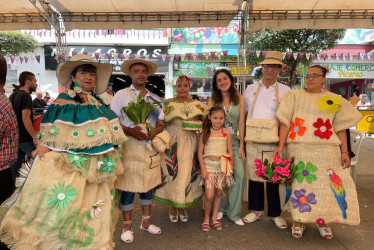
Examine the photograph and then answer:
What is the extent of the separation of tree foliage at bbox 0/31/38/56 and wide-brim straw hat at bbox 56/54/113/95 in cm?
1379

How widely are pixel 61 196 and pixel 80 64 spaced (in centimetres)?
122

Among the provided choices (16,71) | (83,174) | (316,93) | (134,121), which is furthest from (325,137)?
(16,71)

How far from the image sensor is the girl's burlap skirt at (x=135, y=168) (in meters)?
3.09

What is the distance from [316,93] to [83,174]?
261 centimetres

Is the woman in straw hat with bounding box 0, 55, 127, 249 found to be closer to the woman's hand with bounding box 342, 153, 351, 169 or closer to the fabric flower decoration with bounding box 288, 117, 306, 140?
the fabric flower decoration with bounding box 288, 117, 306, 140

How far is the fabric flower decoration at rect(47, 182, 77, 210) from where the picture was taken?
7.18 ft

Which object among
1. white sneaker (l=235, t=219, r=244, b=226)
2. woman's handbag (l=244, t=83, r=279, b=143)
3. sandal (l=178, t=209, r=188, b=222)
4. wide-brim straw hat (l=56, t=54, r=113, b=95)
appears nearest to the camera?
wide-brim straw hat (l=56, t=54, r=113, b=95)

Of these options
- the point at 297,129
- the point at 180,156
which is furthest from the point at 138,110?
the point at 297,129

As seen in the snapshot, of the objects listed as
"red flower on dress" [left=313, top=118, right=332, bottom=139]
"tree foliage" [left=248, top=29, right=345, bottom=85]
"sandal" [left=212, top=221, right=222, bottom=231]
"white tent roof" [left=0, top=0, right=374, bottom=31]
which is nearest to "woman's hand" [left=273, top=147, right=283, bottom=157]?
"red flower on dress" [left=313, top=118, right=332, bottom=139]

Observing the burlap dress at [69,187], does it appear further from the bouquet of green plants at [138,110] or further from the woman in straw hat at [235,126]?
the woman in straw hat at [235,126]

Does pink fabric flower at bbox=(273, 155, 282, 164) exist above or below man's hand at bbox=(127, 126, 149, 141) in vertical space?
below

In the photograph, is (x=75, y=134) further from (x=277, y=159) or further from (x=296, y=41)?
(x=296, y=41)

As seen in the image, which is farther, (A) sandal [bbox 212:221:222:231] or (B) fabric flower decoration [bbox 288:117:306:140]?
(A) sandal [bbox 212:221:222:231]

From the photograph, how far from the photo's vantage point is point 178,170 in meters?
3.46
